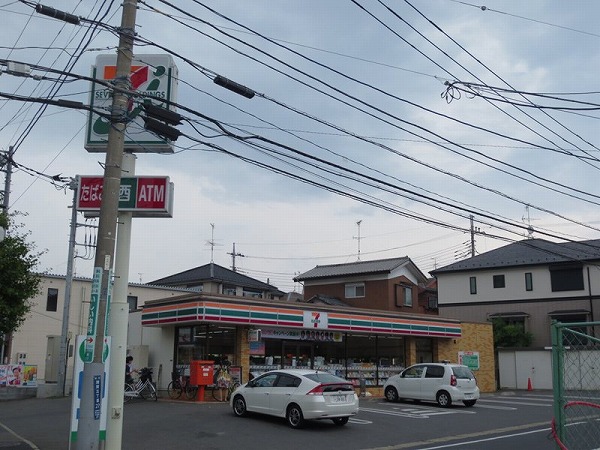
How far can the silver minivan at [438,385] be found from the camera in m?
23.3

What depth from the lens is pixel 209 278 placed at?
48094 mm

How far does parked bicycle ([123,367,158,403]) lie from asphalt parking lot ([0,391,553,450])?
688 mm

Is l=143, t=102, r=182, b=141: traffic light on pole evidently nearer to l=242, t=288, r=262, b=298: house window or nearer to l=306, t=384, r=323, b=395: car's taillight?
l=306, t=384, r=323, b=395: car's taillight

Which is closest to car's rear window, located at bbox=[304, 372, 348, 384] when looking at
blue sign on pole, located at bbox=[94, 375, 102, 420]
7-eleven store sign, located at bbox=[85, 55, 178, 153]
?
7-eleven store sign, located at bbox=[85, 55, 178, 153]

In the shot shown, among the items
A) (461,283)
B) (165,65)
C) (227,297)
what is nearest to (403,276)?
(461,283)

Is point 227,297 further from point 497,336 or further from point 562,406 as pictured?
point 497,336

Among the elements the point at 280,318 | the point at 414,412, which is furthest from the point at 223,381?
the point at 414,412

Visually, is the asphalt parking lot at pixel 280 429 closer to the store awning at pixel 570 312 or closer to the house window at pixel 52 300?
the house window at pixel 52 300

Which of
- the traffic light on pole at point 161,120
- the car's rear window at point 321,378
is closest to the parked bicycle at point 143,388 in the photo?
the car's rear window at point 321,378

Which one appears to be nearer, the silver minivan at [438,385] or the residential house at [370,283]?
the silver minivan at [438,385]

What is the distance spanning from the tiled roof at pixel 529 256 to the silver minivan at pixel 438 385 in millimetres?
20181

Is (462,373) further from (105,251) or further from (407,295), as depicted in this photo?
(407,295)

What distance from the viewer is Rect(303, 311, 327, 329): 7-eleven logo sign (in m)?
26.0

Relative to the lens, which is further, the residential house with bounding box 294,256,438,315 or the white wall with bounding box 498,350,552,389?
the residential house with bounding box 294,256,438,315
